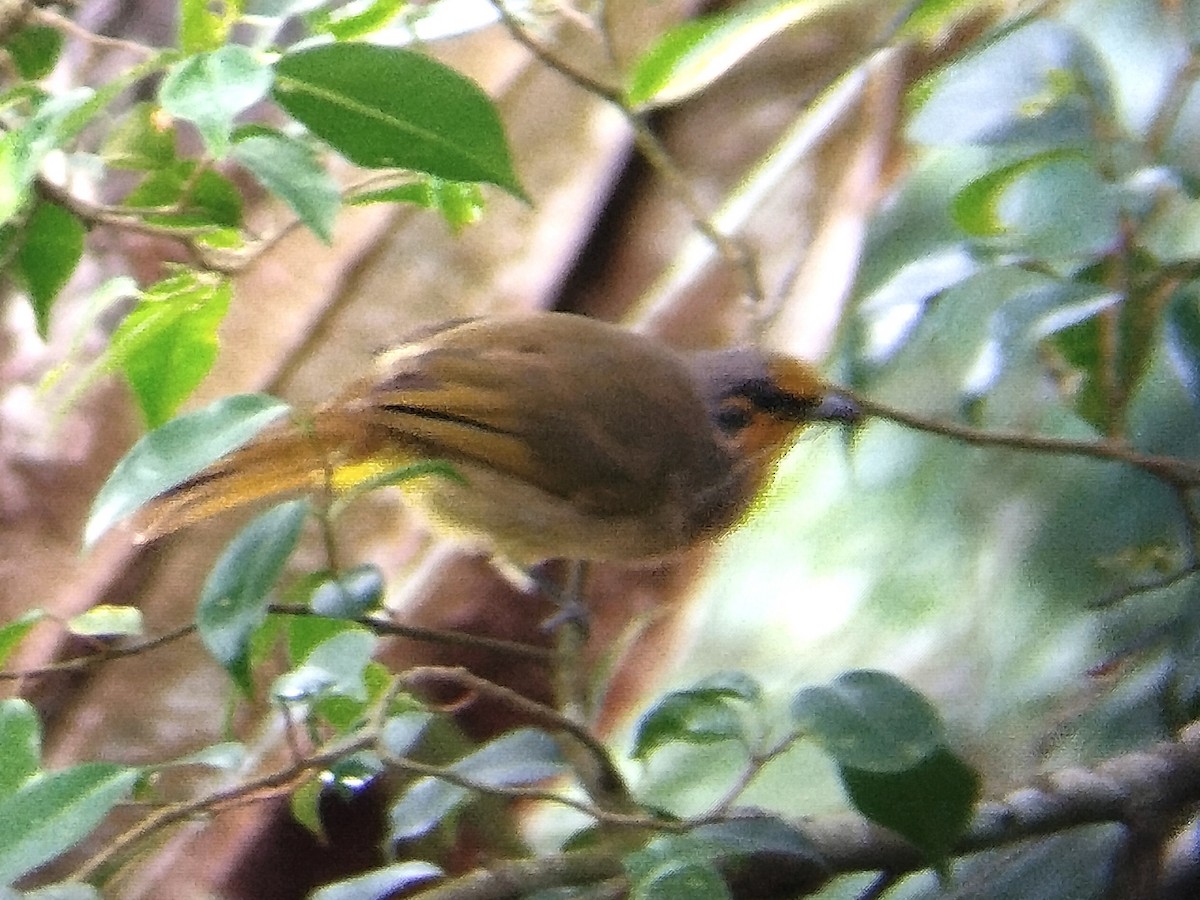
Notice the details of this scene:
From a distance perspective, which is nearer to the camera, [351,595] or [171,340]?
[351,595]

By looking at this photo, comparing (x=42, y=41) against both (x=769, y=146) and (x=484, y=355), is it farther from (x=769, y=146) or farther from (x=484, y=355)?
(x=769, y=146)

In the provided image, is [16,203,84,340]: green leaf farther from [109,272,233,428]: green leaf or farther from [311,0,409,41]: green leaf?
[311,0,409,41]: green leaf

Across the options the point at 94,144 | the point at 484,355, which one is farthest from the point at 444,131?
the point at 94,144

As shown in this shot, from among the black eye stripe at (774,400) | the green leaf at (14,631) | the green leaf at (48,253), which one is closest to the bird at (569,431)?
the black eye stripe at (774,400)

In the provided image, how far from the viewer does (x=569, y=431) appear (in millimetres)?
1448

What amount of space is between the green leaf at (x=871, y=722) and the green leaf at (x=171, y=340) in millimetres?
496

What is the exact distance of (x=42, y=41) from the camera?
99 centimetres

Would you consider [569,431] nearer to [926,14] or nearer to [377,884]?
[926,14]

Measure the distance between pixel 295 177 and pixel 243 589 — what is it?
0.25 m

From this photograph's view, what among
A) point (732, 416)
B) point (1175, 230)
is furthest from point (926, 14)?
point (732, 416)

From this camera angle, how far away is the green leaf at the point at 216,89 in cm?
64

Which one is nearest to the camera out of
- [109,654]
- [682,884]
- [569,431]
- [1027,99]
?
[682,884]

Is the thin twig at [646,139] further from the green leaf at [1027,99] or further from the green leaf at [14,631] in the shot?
the green leaf at [14,631]

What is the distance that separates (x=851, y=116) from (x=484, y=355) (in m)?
0.87
